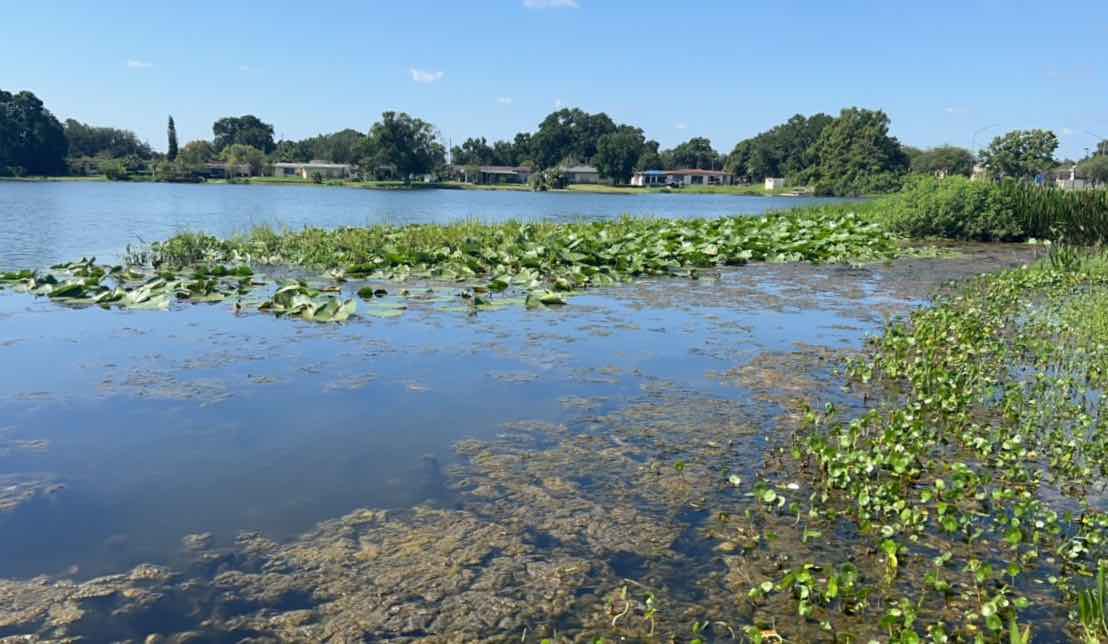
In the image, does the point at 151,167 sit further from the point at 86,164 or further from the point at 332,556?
the point at 332,556

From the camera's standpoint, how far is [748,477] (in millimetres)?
4793

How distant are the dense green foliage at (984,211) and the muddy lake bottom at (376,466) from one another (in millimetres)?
14753

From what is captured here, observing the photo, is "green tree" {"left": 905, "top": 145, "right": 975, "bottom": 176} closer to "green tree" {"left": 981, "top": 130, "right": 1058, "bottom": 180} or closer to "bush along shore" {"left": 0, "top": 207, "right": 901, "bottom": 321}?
"green tree" {"left": 981, "top": 130, "right": 1058, "bottom": 180}

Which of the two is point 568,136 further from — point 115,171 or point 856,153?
point 115,171

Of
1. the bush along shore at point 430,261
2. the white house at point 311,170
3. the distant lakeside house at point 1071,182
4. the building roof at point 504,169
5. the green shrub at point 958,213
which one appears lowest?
the bush along shore at point 430,261

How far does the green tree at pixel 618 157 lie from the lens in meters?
128

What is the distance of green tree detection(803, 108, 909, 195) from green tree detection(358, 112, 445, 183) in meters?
50.6

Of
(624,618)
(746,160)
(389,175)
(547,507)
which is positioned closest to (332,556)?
(547,507)

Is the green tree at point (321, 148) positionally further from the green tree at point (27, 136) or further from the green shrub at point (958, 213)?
the green shrub at point (958, 213)

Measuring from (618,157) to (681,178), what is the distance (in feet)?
36.9

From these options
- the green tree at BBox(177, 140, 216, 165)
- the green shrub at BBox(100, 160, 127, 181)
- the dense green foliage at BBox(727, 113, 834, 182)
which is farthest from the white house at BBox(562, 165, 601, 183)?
the green shrub at BBox(100, 160, 127, 181)

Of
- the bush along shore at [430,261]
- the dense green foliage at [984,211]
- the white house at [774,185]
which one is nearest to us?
the bush along shore at [430,261]

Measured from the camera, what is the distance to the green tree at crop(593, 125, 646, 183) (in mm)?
127938

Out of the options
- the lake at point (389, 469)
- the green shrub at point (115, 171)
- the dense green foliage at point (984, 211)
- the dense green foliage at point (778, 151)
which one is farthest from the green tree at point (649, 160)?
the lake at point (389, 469)
